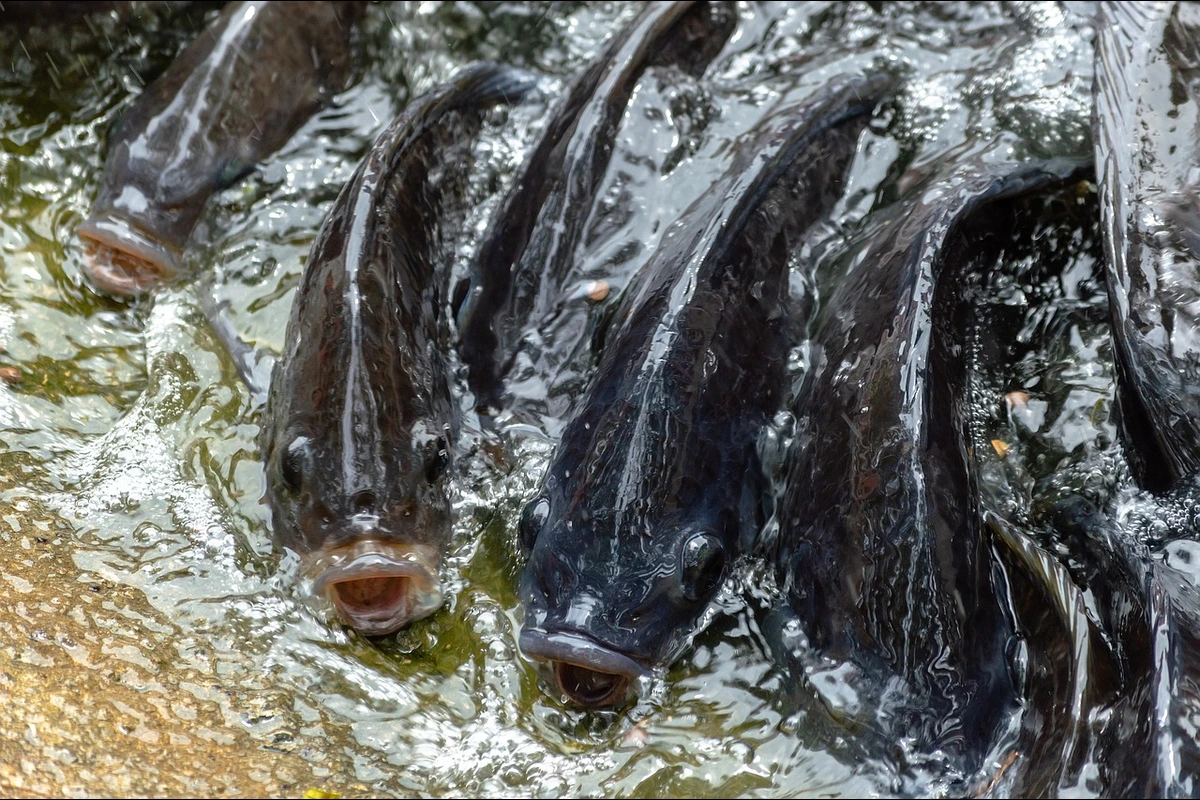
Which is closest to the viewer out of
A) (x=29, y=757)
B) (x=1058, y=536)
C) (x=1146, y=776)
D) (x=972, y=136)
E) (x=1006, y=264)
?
(x=1146, y=776)

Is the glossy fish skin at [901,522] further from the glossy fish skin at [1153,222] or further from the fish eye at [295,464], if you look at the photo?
the fish eye at [295,464]

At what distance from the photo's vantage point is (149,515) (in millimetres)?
3268

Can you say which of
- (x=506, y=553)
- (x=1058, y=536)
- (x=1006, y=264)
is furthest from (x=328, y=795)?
(x=1006, y=264)

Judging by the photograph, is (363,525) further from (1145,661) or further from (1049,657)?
(1145,661)

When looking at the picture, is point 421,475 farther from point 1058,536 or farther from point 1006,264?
point 1006,264

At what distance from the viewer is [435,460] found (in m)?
3.30

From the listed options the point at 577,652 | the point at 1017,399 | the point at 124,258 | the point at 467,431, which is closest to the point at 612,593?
the point at 577,652

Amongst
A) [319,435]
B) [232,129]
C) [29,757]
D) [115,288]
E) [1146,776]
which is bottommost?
[1146,776]

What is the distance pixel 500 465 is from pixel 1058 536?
1.53 metres

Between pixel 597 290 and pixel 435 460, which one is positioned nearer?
pixel 435 460

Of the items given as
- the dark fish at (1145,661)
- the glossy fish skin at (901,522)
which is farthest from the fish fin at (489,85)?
the dark fish at (1145,661)

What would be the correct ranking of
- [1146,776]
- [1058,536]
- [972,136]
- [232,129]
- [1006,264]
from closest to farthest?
[1146,776] → [1058,536] → [1006,264] → [972,136] → [232,129]

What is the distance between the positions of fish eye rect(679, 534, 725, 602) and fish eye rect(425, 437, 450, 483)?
769mm

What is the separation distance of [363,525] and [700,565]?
0.89 metres
